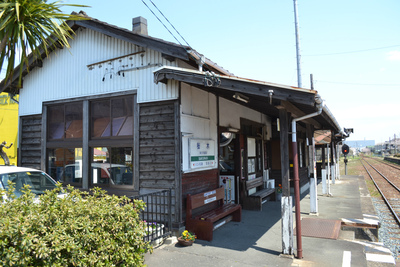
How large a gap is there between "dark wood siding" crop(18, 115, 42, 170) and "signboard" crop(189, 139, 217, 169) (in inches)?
201

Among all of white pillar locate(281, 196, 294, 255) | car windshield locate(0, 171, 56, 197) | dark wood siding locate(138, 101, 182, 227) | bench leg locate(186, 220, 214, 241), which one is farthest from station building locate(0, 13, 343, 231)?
car windshield locate(0, 171, 56, 197)

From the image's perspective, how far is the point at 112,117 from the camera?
7.40 m

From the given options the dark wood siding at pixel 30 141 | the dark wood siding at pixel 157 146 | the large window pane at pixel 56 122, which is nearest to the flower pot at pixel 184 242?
the dark wood siding at pixel 157 146

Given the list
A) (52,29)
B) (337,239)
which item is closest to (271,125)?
(337,239)

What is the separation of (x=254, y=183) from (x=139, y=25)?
6.04 m

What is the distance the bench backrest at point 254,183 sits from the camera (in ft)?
29.8

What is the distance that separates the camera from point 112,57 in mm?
7523

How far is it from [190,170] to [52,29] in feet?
12.7

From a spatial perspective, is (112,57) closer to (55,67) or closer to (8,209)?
(55,67)

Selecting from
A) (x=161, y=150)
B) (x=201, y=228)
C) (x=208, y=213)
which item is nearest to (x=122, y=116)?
(x=161, y=150)

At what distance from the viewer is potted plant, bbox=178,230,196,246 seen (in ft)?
18.7

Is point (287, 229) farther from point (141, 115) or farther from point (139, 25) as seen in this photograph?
point (139, 25)

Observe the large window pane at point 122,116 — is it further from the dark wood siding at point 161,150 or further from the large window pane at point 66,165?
the large window pane at point 66,165

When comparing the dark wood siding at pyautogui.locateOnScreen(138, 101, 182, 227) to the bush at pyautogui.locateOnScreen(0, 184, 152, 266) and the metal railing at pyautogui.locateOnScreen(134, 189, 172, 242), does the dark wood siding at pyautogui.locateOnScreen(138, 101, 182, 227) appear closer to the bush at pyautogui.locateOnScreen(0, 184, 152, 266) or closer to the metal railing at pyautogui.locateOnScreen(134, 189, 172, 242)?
the metal railing at pyautogui.locateOnScreen(134, 189, 172, 242)
